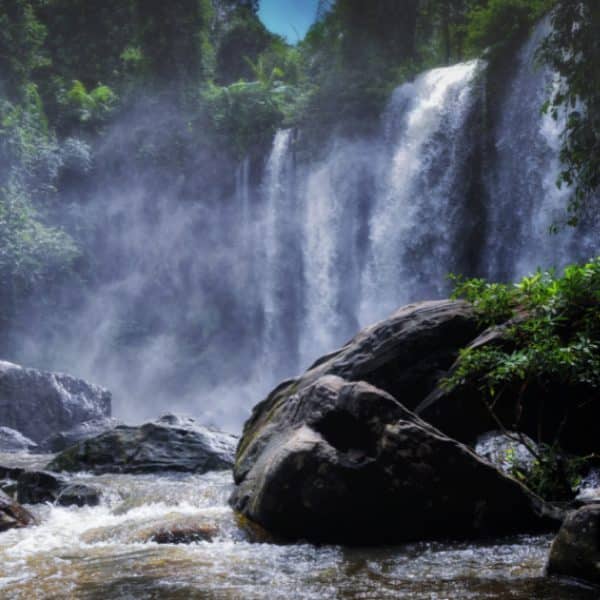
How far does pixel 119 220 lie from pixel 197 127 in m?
4.73

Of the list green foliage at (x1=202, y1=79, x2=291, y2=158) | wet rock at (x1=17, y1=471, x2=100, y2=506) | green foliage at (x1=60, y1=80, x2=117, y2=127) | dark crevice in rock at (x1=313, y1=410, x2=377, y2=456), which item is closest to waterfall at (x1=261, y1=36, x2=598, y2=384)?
green foliage at (x1=202, y1=79, x2=291, y2=158)

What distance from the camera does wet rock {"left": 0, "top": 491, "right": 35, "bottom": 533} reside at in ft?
20.5

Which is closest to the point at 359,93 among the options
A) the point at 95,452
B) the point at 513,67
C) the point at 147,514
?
the point at 513,67

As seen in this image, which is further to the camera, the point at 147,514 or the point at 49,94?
the point at 49,94

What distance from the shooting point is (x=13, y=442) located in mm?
15625

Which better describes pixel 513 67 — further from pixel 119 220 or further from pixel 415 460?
pixel 415 460

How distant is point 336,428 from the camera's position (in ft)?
19.5

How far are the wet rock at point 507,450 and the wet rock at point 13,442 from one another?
440 inches

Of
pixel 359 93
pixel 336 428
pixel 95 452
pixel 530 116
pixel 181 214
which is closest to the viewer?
pixel 336 428

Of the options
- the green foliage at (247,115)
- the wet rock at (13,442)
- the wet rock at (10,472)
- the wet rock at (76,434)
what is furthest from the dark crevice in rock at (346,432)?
the green foliage at (247,115)

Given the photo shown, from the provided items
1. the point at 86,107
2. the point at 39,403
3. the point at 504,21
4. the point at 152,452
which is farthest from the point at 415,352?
the point at 86,107

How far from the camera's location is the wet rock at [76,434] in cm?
1466

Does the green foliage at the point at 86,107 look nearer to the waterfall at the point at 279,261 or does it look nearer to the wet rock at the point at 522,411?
the waterfall at the point at 279,261

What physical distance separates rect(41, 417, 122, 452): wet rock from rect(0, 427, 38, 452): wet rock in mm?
493
